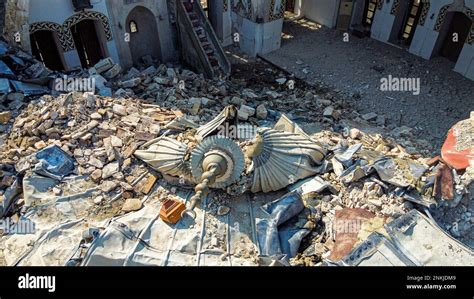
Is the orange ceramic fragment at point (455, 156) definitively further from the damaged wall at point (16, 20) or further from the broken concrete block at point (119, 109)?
the damaged wall at point (16, 20)

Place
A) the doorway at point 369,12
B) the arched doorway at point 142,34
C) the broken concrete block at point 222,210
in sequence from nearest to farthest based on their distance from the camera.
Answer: the broken concrete block at point 222,210, the arched doorway at point 142,34, the doorway at point 369,12

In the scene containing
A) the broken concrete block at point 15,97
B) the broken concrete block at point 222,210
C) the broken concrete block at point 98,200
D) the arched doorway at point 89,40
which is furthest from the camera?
the arched doorway at point 89,40

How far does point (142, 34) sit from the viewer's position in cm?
1359

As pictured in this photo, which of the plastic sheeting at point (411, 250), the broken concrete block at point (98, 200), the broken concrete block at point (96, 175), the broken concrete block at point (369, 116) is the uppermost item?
the plastic sheeting at point (411, 250)

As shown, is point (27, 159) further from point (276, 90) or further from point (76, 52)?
point (276, 90)

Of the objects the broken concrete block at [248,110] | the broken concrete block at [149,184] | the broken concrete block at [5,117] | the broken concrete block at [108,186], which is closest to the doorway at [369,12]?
the broken concrete block at [248,110]

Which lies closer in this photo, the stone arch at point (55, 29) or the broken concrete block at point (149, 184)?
the broken concrete block at point (149, 184)

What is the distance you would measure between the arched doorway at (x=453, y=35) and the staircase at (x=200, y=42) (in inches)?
298

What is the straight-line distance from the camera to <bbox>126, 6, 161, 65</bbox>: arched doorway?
1311 cm

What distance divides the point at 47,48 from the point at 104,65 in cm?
204

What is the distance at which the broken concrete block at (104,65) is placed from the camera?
1178cm

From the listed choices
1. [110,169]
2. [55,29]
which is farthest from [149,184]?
[55,29]

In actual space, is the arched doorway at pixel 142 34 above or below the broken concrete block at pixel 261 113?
above

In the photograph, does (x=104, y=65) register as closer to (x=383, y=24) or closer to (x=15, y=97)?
(x=15, y=97)
